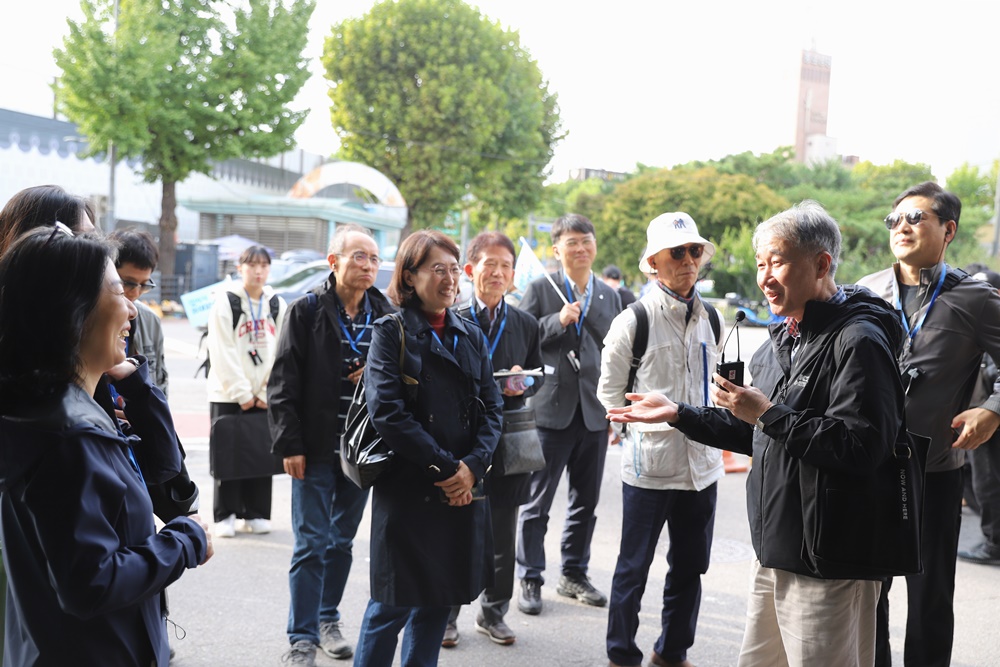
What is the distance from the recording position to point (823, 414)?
2.69 meters

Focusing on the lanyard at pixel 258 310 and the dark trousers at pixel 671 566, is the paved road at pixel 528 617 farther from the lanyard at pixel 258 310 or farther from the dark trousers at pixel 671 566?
the lanyard at pixel 258 310

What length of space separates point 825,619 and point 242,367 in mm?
4387

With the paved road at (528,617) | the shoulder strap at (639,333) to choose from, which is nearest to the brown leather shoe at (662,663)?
the paved road at (528,617)

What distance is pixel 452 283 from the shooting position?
358 centimetres

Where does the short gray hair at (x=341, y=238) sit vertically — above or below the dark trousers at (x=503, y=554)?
above

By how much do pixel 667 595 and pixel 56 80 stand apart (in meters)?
26.2

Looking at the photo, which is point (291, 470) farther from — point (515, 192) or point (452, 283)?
point (515, 192)

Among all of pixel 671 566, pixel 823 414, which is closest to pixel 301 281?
pixel 671 566

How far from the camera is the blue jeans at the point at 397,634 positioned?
3.38m

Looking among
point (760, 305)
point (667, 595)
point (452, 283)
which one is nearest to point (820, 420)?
point (452, 283)

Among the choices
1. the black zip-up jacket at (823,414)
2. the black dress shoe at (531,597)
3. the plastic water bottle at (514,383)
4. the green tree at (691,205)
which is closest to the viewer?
the black zip-up jacket at (823,414)

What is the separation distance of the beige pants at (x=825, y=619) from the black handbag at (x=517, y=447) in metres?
1.51

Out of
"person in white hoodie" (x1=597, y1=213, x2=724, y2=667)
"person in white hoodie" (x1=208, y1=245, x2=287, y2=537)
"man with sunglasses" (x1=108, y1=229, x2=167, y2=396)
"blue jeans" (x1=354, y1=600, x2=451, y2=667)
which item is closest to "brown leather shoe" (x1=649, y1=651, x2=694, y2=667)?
"person in white hoodie" (x1=597, y1=213, x2=724, y2=667)

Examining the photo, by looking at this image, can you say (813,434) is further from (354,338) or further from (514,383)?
(354,338)
